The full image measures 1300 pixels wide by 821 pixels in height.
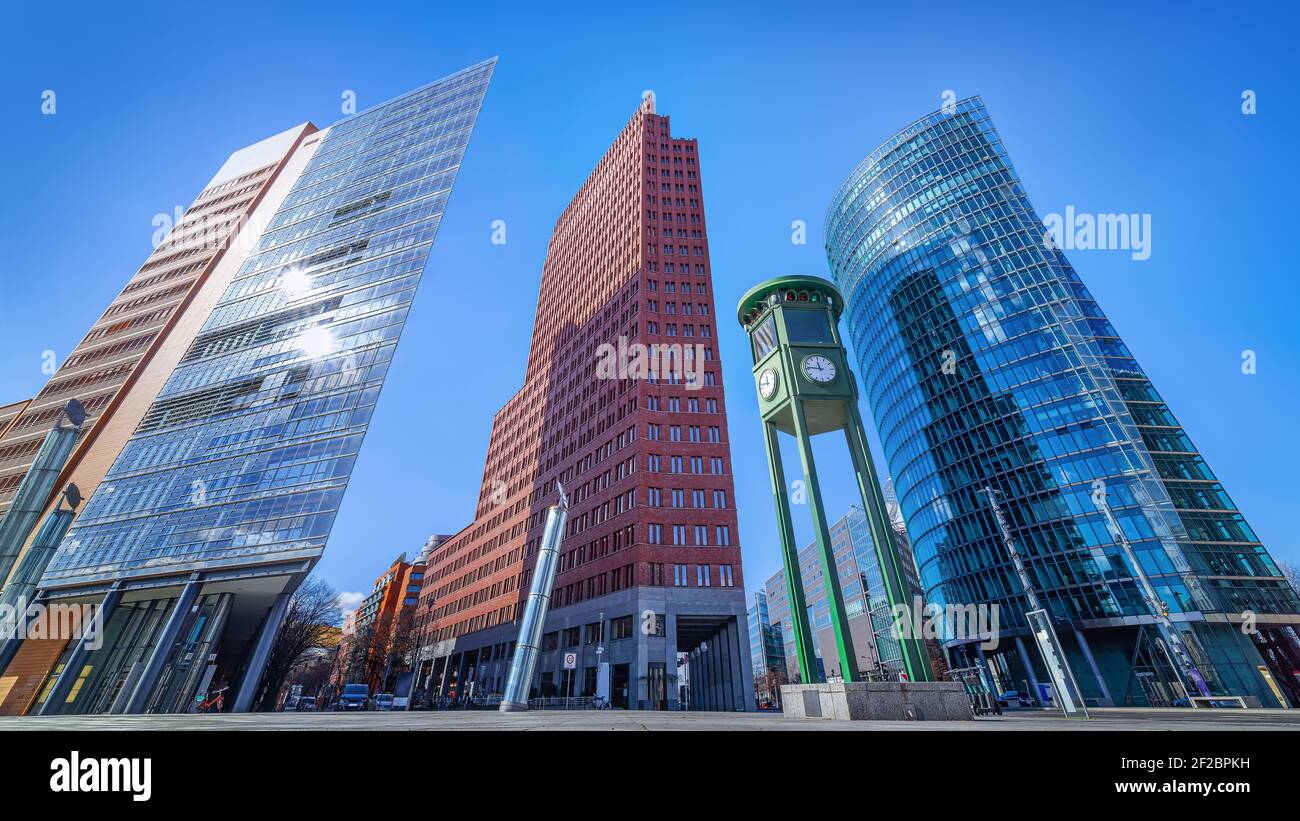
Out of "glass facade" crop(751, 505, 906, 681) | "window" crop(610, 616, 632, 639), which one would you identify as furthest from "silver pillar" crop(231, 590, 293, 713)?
"glass facade" crop(751, 505, 906, 681)

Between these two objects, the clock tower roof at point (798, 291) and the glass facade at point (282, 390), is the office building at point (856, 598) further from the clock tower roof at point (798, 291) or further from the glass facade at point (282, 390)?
the clock tower roof at point (798, 291)

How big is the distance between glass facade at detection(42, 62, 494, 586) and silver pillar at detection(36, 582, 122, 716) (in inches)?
74.5

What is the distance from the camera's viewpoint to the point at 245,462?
140ft

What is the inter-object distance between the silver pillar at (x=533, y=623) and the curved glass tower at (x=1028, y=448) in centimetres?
3759

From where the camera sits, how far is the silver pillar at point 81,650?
34734mm

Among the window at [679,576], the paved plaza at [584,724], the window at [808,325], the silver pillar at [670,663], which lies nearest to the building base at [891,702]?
the paved plaza at [584,724]

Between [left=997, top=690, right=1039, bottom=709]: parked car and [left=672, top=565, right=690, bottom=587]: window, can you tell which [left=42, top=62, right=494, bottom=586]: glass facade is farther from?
[left=997, top=690, right=1039, bottom=709]: parked car

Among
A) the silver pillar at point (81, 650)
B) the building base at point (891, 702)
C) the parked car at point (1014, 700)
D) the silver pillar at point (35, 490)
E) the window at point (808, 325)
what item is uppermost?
the window at point (808, 325)

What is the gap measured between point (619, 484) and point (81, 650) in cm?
4137

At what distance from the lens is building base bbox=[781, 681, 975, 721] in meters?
13.3

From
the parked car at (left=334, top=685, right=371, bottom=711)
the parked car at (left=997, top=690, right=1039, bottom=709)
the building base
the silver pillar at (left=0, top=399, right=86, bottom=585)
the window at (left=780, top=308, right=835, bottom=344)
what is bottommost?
the parked car at (left=997, top=690, right=1039, bottom=709)

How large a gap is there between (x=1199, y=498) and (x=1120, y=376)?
14.8 m
